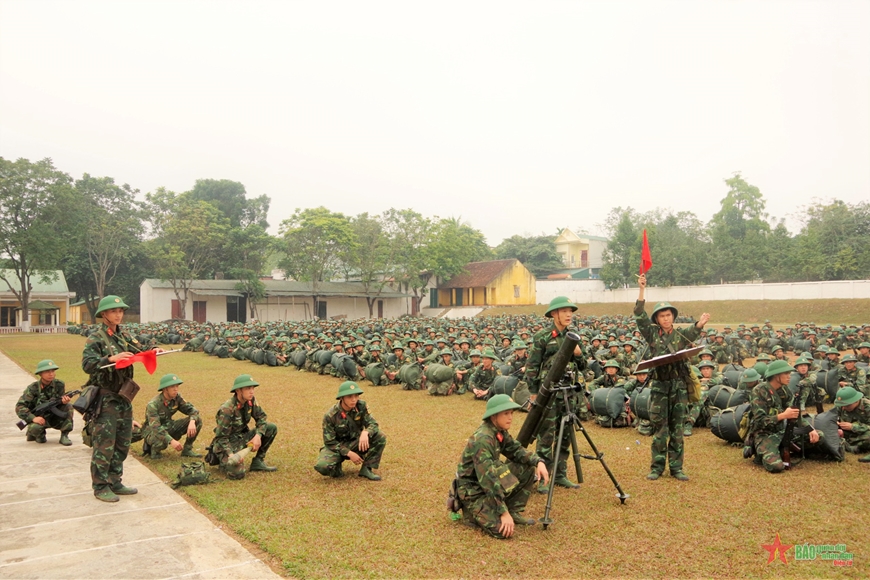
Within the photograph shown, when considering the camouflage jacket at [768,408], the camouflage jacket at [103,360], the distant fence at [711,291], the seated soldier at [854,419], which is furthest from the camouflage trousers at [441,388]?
the distant fence at [711,291]

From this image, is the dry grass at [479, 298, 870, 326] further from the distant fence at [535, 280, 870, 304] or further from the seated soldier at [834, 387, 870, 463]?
the seated soldier at [834, 387, 870, 463]

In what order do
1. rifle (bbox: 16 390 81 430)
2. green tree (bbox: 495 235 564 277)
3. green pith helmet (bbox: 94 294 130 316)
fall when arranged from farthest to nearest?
1. green tree (bbox: 495 235 564 277)
2. rifle (bbox: 16 390 81 430)
3. green pith helmet (bbox: 94 294 130 316)

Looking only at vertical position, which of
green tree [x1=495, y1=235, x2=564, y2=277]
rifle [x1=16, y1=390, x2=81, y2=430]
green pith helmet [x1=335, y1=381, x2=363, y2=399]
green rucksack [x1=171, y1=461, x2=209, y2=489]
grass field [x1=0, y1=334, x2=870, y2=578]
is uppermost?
green tree [x1=495, y1=235, x2=564, y2=277]

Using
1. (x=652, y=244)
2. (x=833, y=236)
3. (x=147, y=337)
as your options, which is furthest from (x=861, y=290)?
(x=147, y=337)

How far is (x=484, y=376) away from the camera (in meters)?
13.3

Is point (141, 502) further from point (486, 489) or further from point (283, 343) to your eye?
point (283, 343)

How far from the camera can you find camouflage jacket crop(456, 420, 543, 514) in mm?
5434

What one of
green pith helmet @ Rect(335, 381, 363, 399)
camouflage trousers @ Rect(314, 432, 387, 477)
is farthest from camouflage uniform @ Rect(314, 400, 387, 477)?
green pith helmet @ Rect(335, 381, 363, 399)

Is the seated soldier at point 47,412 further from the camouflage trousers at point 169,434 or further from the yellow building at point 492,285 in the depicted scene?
the yellow building at point 492,285

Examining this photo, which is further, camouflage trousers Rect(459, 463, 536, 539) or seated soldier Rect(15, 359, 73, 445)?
seated soldier Rect(15, 359, 73, 445)

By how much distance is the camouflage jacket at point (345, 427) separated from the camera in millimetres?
7340

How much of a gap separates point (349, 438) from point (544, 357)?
2.58 meters

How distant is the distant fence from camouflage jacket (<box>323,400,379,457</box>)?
43763 mm

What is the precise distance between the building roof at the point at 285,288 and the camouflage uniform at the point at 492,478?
4532 cm
